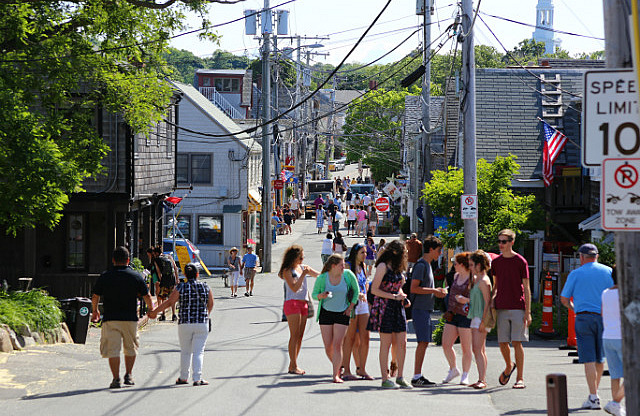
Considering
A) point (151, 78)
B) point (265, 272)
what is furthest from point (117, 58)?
point (265, 272)

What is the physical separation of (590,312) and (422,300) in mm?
Result: 2258

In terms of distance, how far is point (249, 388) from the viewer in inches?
422

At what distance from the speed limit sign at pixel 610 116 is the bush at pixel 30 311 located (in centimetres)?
1086

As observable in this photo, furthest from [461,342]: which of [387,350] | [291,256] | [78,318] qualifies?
[78,318]

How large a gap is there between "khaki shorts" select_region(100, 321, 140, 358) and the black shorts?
237 cm

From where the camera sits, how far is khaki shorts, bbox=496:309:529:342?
34.8 ft

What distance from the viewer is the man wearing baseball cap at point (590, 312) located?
933cm

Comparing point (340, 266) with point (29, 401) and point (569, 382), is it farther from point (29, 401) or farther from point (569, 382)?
point (29, 401)

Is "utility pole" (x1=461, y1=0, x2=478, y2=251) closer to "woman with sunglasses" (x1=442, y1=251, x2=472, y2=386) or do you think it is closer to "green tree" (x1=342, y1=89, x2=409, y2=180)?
"woman with sunglasses" (x1=442, y1=251, x2=472, y2=386)

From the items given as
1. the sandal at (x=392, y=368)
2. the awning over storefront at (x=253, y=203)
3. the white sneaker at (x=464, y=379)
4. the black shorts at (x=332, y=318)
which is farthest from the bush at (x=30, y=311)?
the awning over storefront at (x=253, y=203)

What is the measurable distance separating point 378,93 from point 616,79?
82.2 metres

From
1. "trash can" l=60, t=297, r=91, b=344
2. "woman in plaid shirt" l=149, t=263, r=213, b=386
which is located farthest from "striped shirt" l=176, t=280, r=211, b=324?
"trash can" l=60, t=297, r=91, b=344

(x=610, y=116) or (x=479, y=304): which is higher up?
(x=610, y=116)

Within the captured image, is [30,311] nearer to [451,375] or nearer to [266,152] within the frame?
[451,375]
